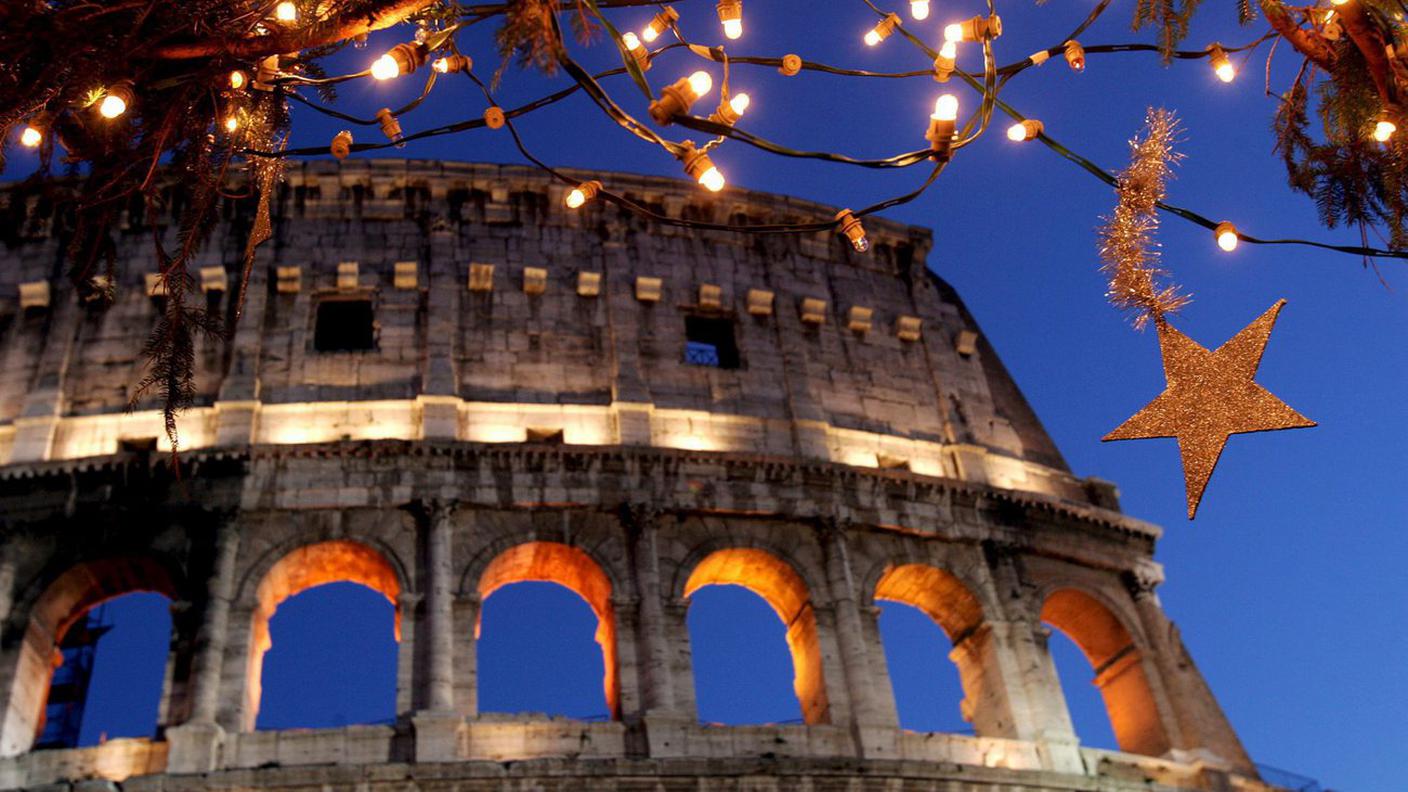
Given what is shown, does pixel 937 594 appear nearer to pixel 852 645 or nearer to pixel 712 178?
pixel 852 645

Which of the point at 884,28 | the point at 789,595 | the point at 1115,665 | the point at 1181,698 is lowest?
the point at 884,28

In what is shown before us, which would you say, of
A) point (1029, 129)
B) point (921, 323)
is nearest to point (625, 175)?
point (921, 323)

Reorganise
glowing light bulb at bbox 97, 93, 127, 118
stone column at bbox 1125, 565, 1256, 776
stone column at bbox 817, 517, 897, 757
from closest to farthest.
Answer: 1. glowing light bulb at bbox 97, 93, 127, 118
2. stone column at bbox 817, 517, 897, 757
3. stone column at bbox 1125, 565, 1256, 776

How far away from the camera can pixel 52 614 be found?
19.2m

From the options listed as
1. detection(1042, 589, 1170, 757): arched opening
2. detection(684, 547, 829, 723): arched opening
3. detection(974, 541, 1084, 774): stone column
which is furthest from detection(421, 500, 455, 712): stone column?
detection(1042, 589, 1170, 757): arched opening

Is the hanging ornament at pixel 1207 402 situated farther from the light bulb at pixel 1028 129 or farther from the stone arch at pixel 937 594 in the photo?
the stone arch at pixel 937 594

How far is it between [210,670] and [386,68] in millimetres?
12873

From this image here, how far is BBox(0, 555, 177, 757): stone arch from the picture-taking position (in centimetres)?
1784

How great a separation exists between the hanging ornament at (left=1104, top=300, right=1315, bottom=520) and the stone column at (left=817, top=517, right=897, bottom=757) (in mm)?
11084

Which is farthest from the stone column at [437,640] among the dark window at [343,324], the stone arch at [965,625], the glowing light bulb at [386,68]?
the glowing light bulb at [386,68]

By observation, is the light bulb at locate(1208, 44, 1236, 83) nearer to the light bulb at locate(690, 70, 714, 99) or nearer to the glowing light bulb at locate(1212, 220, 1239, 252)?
the glowing light bulb at locate(1212, 220, 1239, 252)

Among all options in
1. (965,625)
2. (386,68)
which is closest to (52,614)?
(965,625)

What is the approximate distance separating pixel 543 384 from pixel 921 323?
7619 mm

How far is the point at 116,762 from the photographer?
1705 centimetres
